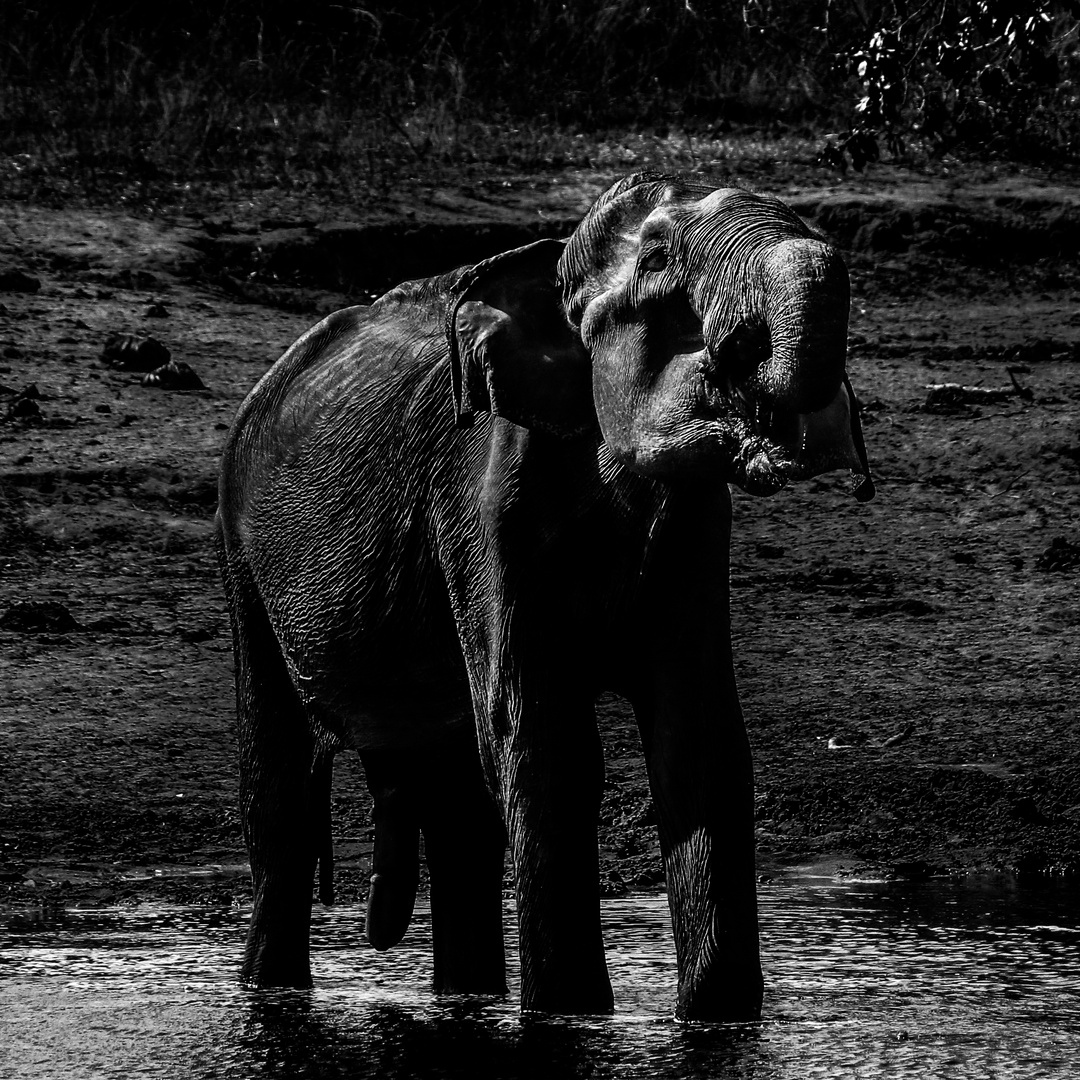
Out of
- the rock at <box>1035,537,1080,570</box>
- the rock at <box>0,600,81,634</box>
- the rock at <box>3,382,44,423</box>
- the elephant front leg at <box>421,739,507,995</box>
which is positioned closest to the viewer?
the elephant front leg at <box>421,739,507,995</box>

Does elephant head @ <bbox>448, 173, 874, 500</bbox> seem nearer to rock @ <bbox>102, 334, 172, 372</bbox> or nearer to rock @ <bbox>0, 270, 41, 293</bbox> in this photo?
rock @ <bbox>102, 334, 172, 372</bbox>

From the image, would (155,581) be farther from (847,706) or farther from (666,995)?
(666,995)

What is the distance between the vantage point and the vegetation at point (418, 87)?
46.0 ft

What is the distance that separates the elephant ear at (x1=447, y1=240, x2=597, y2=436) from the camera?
4156mm

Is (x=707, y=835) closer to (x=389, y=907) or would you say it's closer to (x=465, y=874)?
(x=465, y=874)

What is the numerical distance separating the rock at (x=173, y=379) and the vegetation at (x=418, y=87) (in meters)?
2.79

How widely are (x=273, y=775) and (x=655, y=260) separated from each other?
1778 millimetres

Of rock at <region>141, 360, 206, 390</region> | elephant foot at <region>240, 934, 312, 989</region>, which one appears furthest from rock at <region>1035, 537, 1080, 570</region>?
elephant foot at <region>240, 934, 312, 989</region>

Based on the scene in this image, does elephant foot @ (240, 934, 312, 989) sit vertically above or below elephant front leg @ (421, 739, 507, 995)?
below

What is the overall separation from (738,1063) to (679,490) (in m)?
0.94

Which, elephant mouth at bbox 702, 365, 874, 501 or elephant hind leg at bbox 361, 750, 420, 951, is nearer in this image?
elephant mouth at bbox 702, 365, 874, 501

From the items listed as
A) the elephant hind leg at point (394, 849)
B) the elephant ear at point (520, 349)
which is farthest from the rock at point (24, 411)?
the elephant ear at point (520, 349)

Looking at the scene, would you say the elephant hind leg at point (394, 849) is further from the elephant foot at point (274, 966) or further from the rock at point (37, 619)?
the rock at point (37, 619)

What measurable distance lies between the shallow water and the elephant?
164 mm
